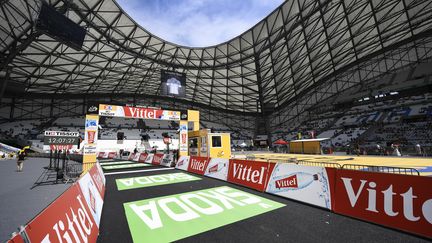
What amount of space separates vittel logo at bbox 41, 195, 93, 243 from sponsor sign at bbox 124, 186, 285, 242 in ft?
2.89

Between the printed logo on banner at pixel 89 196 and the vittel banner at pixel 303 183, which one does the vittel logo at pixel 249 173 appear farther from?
the printed logo on banner at pixel 89 196

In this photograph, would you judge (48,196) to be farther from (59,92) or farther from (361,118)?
(361,118)

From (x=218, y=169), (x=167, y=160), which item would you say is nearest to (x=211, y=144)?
(x=167, y=160)

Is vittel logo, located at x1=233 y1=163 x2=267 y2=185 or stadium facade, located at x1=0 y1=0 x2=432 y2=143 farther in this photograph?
stadium facade, located at x1=0 y1=0 x2=432 y2=143

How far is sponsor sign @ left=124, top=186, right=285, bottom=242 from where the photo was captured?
12.4 ft

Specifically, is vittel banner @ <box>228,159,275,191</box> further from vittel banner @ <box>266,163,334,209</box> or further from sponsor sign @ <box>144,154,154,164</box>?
sponsor sign @ <box>144,154,154,164</box>

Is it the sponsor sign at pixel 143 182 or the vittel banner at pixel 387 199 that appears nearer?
the vittel banner at pixel 387 199

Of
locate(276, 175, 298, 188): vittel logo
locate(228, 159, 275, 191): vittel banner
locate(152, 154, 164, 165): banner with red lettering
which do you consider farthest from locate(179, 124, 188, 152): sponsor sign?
locate(276, 175, 298, 188): vittel logo

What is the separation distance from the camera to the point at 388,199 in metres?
3.91

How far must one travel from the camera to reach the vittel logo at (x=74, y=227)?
222 centimetres

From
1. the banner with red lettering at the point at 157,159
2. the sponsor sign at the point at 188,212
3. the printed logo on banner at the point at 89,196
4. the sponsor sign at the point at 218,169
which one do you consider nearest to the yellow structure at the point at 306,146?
the sponsor sign at the point at 218,169

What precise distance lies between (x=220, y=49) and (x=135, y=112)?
2427 cm

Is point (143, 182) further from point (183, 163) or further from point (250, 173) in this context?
point (250, 173)

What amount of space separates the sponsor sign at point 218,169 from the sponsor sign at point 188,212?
2.35 m
